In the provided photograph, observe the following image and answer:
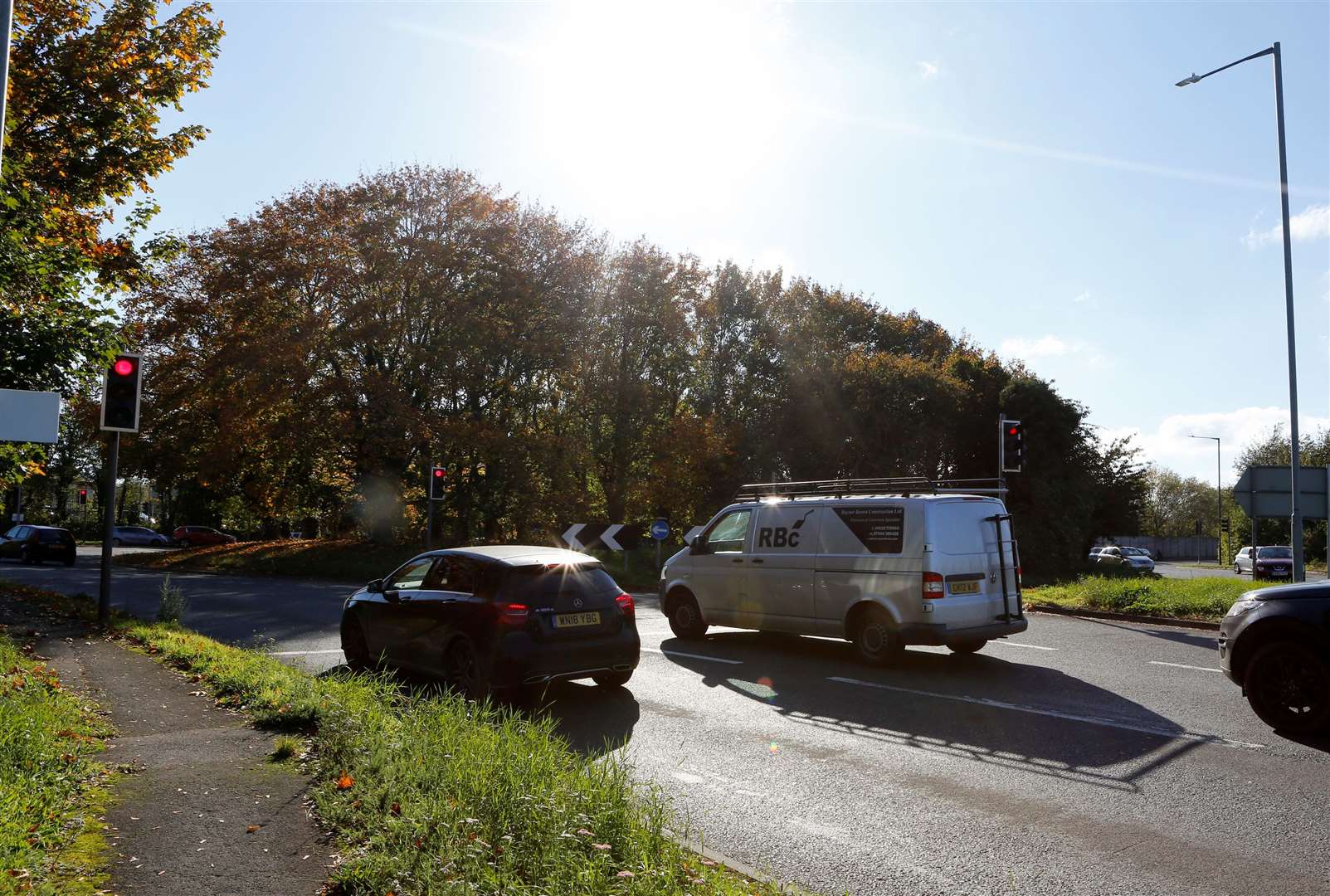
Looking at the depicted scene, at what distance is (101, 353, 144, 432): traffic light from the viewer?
41.0ft

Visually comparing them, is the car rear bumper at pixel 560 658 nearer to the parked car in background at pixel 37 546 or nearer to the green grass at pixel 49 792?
the green grass at pixel 49 792

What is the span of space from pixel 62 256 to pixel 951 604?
10.8m

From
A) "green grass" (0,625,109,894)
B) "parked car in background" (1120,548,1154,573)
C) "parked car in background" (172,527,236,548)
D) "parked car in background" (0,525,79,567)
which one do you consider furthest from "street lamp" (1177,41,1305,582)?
"parked car in background" (172,527,236,548)

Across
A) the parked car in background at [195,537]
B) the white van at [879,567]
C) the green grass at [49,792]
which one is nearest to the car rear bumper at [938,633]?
the white van at [879,567]

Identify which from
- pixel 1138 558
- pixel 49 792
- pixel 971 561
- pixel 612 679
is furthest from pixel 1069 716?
pixel 1138 558

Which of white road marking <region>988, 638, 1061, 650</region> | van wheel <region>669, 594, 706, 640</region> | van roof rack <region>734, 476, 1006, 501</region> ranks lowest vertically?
white road marking <region>988, 638, 1061, 650</region>

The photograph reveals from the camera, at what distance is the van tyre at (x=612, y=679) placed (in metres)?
9.55

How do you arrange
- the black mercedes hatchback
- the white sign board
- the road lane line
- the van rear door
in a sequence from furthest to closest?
the van rear door, the black mercedes hatchback, the road lane line, the white sign board

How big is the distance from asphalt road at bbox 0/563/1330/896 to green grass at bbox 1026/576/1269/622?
15.2ft

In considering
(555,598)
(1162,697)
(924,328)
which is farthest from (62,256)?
(924,328)

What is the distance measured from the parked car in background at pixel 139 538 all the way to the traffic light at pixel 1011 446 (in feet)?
184

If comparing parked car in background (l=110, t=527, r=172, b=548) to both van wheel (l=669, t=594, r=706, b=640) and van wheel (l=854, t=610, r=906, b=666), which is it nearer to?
van wheel (l=669, t=594, r=706, b=640)

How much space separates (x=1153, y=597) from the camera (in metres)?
17.4

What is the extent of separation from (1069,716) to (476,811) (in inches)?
230
